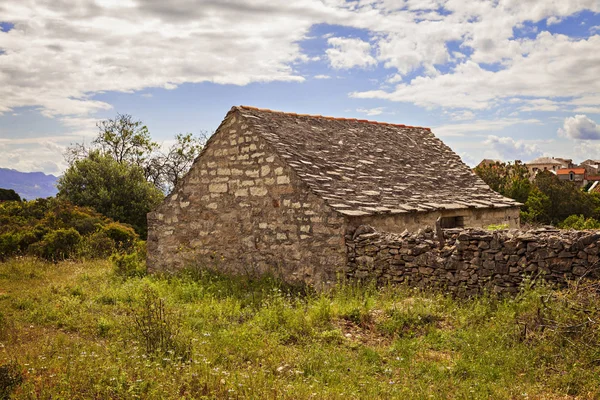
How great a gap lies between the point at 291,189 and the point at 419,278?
3.47 m

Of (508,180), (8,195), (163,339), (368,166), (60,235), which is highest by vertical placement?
(508,180)

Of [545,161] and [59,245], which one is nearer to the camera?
[59,245]

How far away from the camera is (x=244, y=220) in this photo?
1241 centimetres

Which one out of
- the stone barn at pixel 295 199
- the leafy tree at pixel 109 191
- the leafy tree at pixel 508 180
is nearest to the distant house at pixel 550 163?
the leafy tree at pixel 508 180

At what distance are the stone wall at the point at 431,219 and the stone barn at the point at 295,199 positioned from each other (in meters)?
0.03

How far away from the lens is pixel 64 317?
872 centimetres

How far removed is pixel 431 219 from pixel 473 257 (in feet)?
12.3

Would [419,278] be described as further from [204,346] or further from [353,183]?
[204,346]

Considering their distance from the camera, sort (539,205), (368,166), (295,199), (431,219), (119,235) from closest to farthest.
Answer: (295,199), (431,219), (368,166), (119,235), (539,205)

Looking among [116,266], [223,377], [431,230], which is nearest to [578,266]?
[431,230]

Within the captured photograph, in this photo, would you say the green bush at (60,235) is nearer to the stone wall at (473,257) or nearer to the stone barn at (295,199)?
the stone barn at (295,199)

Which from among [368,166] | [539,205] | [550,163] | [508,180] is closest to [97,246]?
[368,166]

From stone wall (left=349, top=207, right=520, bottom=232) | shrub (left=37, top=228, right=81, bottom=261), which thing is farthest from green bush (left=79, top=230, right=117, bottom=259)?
stone wall (left=349, top=207, right=520, bottom=232)

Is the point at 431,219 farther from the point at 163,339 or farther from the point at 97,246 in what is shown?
the point at 97,246
